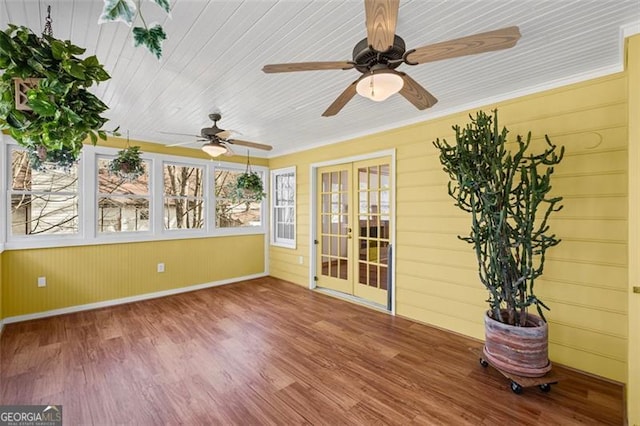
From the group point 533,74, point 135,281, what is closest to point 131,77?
point 135,281

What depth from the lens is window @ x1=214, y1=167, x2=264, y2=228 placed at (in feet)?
17.9

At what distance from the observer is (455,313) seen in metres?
3.26

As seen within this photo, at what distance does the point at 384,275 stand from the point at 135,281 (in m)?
3.89

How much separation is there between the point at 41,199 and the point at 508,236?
5.61m

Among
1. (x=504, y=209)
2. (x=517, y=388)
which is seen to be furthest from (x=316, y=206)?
(x=517, y=388)

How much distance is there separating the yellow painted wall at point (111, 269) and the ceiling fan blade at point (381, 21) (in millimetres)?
4592

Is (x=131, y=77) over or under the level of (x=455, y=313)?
over

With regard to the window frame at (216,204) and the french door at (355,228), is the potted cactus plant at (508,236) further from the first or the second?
the window frame at (216,204)

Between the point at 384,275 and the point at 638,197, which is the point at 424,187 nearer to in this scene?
the point at 384,275

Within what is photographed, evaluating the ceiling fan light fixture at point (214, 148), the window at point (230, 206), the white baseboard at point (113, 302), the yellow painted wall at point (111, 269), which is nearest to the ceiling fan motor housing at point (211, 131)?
the ceiling fan light fixture at point (214, 148)

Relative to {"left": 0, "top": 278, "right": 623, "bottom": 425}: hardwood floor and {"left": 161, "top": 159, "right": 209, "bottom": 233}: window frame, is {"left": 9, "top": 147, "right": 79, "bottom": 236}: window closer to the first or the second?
{"left": 161, "top": 159, "right": 209, "bottom": 233}: window frame

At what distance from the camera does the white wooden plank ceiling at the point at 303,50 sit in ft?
5.58

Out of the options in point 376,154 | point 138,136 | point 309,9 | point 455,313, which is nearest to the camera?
point 309,9

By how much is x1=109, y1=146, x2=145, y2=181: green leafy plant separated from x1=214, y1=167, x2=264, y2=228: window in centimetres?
154
